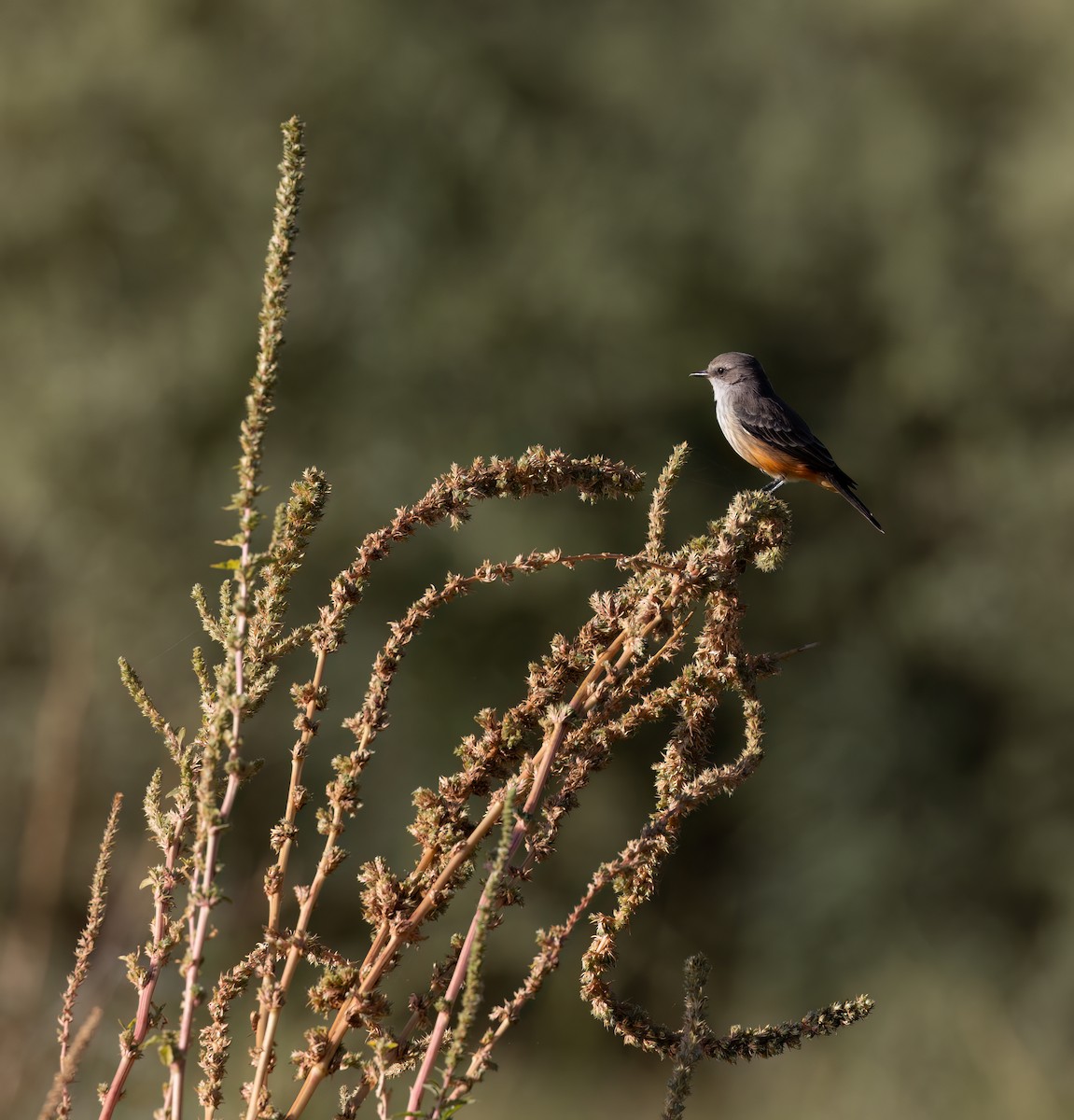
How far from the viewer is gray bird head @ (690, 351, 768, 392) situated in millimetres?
6871

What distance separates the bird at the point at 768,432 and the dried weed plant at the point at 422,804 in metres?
4.50

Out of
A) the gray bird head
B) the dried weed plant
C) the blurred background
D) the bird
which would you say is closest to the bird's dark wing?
the bird

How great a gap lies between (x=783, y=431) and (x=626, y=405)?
7345 mm

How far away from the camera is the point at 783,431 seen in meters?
6.48

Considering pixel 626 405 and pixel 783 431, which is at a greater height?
pixel 626 405

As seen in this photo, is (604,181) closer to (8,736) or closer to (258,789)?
(258,789)

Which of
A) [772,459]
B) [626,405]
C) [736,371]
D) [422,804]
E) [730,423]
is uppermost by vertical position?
[626,405]

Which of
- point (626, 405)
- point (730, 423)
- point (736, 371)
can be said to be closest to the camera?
point (730, 423)

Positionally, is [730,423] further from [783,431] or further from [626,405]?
[626,405]

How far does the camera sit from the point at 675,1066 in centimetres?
169

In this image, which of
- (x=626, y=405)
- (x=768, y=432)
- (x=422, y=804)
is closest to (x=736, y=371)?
Result: (x=768, y=432)

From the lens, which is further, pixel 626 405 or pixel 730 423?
pixel 626 405

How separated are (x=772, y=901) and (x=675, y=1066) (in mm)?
12897

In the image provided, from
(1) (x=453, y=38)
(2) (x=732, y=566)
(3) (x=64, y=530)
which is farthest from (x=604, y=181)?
(2) (x=732, y=566)
